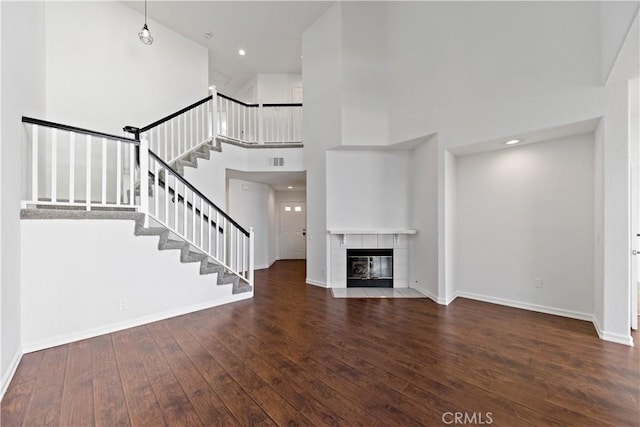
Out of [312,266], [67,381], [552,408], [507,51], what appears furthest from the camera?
[312,266]

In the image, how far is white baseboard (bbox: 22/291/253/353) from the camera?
2502 millimetres

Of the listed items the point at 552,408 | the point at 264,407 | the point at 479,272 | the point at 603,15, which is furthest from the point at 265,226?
the point at 603,15

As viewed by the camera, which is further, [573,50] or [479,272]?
[479,272]

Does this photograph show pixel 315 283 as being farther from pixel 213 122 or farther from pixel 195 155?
pixel 213 122

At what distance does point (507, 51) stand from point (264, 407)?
4695 millimetres

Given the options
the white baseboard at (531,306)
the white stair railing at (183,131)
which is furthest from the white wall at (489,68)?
the white stair railing at (183,131)

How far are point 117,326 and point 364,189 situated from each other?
13.7 ft

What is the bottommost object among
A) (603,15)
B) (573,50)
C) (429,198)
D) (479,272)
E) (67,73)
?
(479,272)

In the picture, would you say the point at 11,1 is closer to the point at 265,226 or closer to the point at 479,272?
the point at 265,226

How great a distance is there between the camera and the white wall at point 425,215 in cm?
417

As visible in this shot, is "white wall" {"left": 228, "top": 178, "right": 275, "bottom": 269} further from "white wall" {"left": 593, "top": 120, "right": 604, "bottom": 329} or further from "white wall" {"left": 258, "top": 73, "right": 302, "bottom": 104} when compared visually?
"white wall" {"left": 593, "top": 120, "right": 604, "bottom": 329}

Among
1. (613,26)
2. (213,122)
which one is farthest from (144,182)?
(613,26)

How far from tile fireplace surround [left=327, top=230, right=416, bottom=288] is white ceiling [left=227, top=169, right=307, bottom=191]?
1.88 m

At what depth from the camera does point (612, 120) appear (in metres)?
2.70
